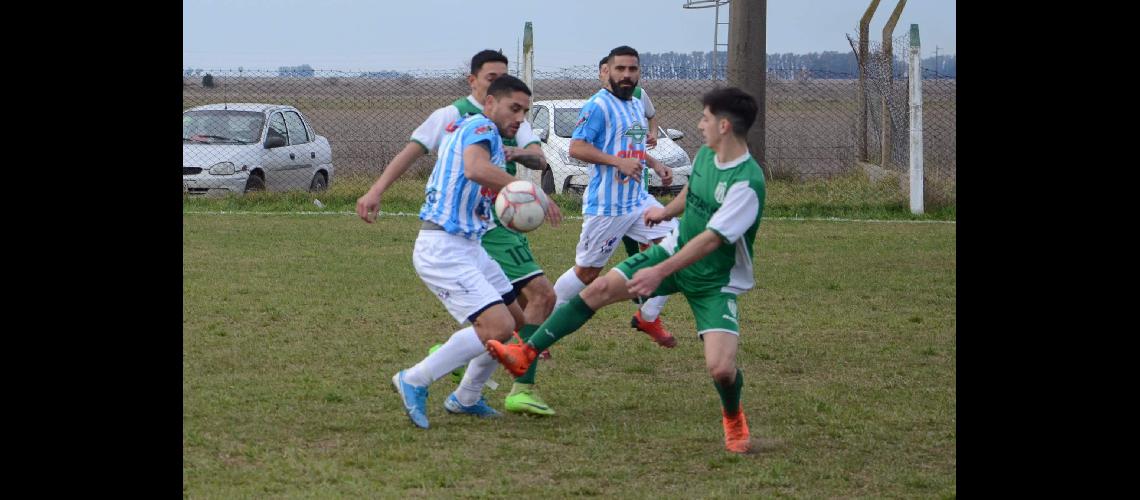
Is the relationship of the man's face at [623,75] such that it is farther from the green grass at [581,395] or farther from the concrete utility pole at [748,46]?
the concrete utility pole at [748,46]

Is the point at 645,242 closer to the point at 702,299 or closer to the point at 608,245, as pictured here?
the point at 608,245

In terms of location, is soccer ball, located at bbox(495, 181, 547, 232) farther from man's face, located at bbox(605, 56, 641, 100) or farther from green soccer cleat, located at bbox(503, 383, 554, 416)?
man's face, located at bbox(605, 56, 641, 100)

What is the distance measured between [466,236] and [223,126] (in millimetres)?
11626

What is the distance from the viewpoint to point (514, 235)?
7.27 metres

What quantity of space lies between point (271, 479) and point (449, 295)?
1.34 meters

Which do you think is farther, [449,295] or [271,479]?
[449,295]

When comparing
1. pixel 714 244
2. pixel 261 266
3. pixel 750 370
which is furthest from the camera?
pixel 261 266

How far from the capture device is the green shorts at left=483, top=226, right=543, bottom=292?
7.21 metres

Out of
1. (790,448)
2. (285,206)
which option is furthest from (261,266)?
(790,448)

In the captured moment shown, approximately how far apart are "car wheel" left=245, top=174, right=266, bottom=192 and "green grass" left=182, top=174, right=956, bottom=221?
1.26 ft

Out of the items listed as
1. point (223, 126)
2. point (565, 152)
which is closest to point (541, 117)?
point (565, 152)

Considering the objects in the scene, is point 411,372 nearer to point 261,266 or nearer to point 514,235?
point 514,235

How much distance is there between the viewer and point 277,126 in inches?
697

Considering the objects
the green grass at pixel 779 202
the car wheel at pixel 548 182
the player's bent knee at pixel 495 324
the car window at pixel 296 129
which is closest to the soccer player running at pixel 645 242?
the player's bent knee at pixel 495 324
